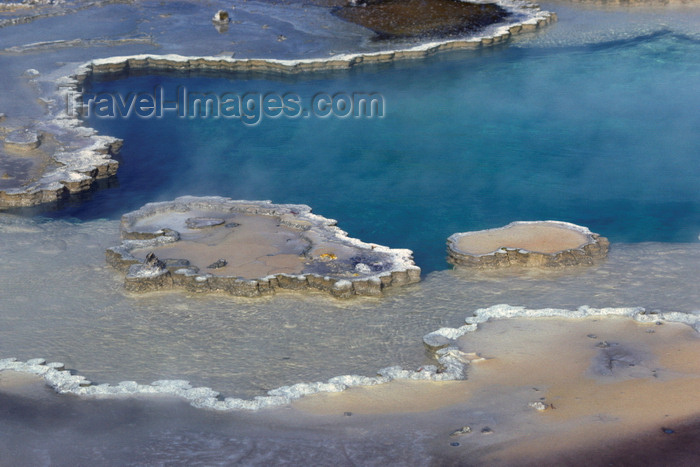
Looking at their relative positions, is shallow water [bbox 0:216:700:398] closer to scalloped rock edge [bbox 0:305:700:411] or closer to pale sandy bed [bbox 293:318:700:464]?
scalloped rock edge [bbox 0:305:700:411]

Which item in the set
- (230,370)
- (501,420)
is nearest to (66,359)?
(230,370)

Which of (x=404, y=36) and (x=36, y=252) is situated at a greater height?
(x=404, y=36)

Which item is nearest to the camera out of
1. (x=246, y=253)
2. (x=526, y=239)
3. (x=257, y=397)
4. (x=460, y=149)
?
(x=257, y=397)

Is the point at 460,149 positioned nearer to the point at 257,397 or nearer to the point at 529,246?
the point at 529,246

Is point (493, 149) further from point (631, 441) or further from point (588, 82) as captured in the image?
point (631, 441)

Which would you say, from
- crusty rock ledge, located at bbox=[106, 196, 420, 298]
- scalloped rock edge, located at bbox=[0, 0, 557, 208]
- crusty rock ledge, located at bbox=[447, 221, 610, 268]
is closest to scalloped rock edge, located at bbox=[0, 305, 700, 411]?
crusty rock ledge, located at bbox=[106, 196, 420, 298]

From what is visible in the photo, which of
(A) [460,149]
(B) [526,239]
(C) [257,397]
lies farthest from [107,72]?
(C) [257,397]

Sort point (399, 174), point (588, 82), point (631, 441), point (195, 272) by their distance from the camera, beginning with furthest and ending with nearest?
point (588, 82) → point (399, 174) → point (195, 272) → point (631, 441)
